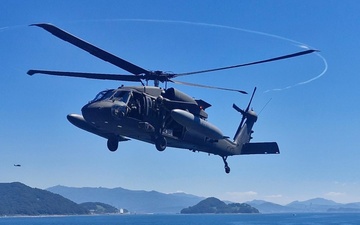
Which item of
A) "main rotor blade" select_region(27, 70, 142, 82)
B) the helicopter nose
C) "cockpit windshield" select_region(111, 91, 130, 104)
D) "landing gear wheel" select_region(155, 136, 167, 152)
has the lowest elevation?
"landing gear wheel" select_region(155, 136, 167, 152)

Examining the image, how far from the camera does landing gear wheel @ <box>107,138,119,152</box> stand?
24875 mm

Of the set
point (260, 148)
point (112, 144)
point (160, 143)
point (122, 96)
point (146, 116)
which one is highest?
point (122, 96)

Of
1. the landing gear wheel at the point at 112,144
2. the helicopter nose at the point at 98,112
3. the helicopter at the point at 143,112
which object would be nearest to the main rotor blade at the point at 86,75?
the helicopter at the point at 143,112

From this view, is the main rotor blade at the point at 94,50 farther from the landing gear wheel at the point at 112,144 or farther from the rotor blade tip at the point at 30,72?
the rotor blade tip at the point at 30,72

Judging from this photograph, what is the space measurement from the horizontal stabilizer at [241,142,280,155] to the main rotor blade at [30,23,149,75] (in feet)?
39.0

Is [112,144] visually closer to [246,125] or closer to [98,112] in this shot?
[98,112]

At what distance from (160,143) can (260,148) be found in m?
11.1

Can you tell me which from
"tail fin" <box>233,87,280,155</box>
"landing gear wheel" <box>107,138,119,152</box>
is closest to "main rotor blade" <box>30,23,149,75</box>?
"landing gear wheel" <box>107,138,119,152</box>

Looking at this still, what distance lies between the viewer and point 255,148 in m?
32.6

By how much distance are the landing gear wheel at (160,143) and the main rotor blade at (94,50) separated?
3885mm

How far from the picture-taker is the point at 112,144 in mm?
24875

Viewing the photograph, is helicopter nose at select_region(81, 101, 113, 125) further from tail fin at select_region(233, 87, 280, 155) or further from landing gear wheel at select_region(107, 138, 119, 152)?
tail fin at select_region(233, 87, 280, 155)

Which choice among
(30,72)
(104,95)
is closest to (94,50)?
(104,95)

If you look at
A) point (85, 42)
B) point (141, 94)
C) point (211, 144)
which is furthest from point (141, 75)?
point (211, 144)
